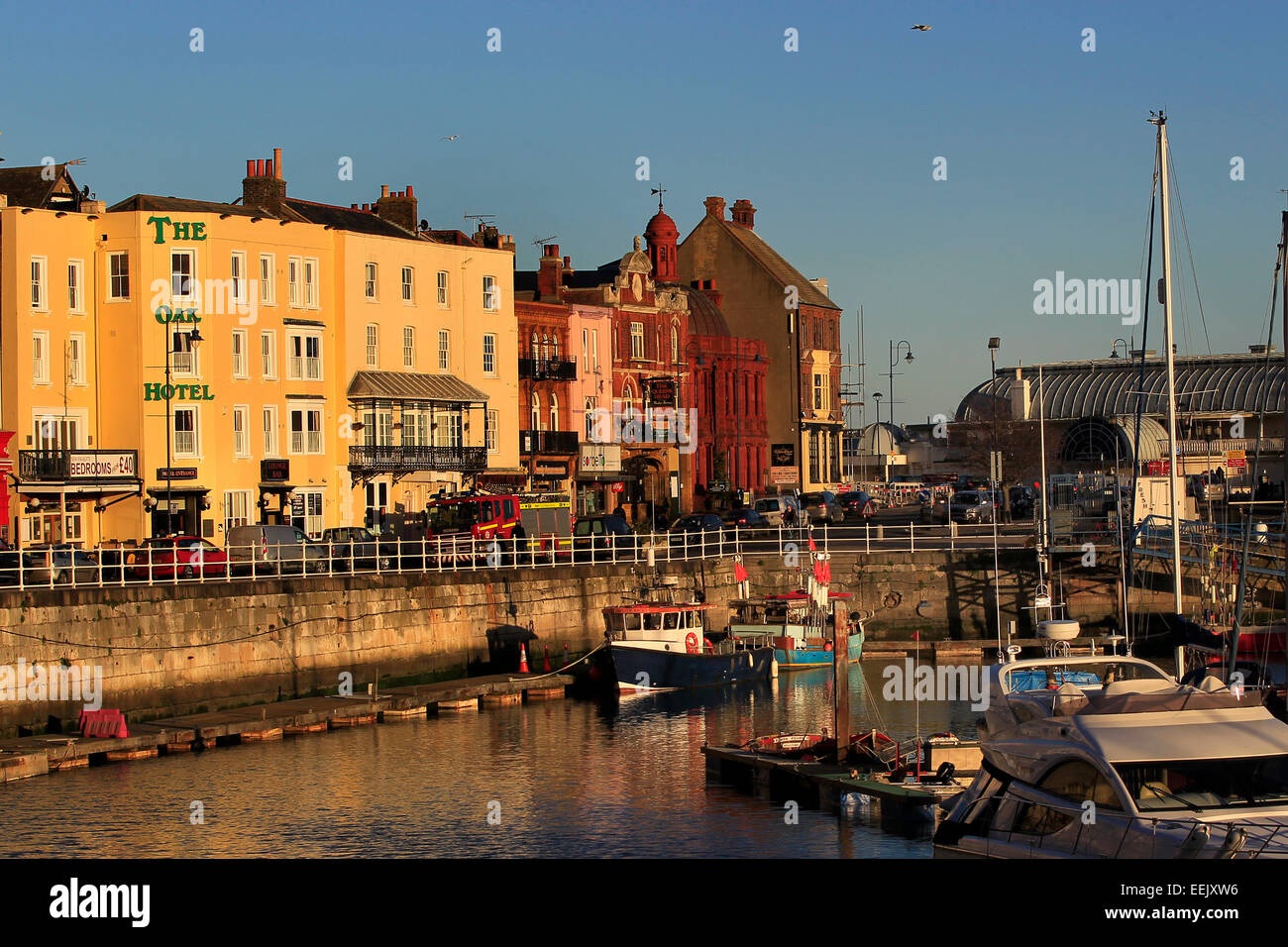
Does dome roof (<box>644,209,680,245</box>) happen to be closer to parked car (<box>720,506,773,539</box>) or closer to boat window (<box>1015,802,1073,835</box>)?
parked car (<box>720,506,773,539</box>)

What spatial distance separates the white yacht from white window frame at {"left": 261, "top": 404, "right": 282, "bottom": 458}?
4644 cm

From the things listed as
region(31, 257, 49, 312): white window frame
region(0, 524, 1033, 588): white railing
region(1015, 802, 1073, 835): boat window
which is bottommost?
region(1015, 802, 1073, 835): boat window

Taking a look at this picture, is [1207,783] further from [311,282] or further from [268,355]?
[311,282]

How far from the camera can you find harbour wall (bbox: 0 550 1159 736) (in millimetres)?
36594

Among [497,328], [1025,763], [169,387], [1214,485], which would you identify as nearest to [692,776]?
[1025,763]

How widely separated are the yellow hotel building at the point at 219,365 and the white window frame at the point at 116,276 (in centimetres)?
5

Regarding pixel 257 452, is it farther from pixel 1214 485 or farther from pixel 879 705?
pixel 1214 485

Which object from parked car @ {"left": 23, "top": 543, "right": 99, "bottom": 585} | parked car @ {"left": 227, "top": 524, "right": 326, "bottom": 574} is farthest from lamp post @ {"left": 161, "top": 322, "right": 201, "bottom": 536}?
parked car @ {"left": 23, "top": 543, "right": 99, "bottom": 585}

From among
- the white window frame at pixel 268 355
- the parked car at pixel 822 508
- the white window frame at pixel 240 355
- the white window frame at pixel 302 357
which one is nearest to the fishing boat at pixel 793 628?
the white window frame at pixel 302 357

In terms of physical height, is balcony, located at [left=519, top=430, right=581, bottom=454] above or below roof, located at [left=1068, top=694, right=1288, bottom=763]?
above

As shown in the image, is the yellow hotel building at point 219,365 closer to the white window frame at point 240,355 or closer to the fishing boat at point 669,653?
the white window frame at point 240,355

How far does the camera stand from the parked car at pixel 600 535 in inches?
2167

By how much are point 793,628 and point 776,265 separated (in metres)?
64.1
